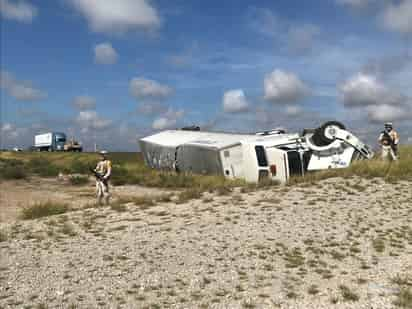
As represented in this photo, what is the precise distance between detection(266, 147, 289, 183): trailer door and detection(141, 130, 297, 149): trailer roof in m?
0.92

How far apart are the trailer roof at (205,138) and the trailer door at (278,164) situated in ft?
3.02

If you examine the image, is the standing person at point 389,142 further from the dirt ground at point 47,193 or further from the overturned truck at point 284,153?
the dirt ground at point 47,193

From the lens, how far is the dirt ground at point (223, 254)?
6.47 metres

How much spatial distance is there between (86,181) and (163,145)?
5567 millimetres

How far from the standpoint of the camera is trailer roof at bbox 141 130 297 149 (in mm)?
20625

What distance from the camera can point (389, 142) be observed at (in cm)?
1795

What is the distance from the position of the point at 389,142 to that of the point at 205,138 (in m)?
11.2

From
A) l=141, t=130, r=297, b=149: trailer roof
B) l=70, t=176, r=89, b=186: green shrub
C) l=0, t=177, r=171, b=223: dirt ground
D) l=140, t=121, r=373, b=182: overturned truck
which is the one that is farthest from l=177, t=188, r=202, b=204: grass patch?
l=70, t=176, r=89, b=186: green shrub

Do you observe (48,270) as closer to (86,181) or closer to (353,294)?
(353,294)

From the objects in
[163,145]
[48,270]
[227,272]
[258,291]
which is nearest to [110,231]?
[48,270]

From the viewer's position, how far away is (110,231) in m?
10.7

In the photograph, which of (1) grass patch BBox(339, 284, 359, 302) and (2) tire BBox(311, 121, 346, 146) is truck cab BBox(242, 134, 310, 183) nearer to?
(2) tire BBox(311, 121, 346, 146)

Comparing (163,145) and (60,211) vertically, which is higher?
(163,145)

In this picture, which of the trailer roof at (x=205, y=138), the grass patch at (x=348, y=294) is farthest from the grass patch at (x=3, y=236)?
the trailer roof at (x=205, y=138)
